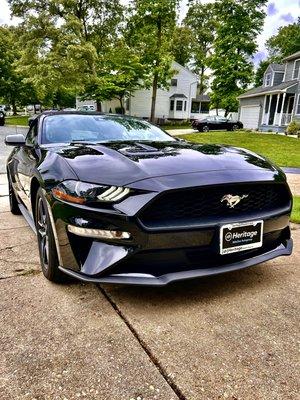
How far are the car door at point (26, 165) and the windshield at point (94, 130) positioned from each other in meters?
0.18

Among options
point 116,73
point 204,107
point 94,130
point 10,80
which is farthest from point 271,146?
point 10,80

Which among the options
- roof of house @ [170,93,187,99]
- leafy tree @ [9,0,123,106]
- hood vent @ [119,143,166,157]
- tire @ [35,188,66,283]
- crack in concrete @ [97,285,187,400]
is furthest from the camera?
roof of house @ [170,93,187,99]

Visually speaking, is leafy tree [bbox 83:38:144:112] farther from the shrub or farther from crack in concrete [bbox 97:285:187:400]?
crack in concrete [bbox 97:285:187:400]

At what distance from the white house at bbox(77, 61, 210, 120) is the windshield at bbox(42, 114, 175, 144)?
32034 millimetres

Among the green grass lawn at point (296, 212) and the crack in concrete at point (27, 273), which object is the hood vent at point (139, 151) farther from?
the green grass lawn at point (296, 212)

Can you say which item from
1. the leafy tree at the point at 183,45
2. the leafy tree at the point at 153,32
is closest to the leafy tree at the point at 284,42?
the leafy tree at the point at 183,45

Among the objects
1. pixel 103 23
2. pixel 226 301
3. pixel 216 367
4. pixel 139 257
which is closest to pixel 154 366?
pixel 216 367

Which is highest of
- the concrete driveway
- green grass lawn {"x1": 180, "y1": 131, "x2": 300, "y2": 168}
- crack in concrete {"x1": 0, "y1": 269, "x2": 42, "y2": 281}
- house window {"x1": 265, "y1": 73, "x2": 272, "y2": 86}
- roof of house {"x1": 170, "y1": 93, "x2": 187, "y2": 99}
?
house window {"x1": 265, "y1": 73, "x2": 272, "y2": 86}

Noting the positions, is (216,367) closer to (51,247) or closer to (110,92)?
(51,247)

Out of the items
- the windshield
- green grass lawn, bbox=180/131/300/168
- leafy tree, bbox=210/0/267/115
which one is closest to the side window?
the windshield

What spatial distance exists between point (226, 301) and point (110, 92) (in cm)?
2404

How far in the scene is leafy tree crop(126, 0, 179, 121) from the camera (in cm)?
2516

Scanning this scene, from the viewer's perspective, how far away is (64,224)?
7.06 feet

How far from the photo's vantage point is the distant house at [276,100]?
25.0 m
